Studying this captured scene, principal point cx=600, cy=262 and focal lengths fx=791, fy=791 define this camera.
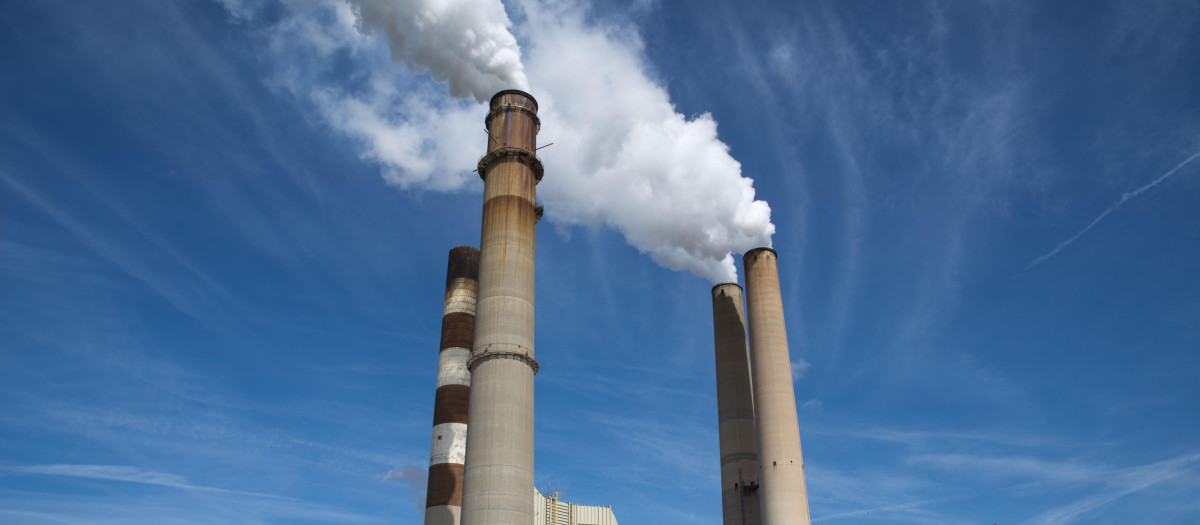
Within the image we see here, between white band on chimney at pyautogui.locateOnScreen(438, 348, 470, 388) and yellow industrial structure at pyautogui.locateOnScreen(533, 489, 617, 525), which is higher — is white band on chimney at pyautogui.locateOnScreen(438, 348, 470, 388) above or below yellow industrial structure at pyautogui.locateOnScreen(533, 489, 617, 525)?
above

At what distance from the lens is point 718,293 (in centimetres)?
4581

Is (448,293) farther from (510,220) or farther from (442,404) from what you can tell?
(510,220)

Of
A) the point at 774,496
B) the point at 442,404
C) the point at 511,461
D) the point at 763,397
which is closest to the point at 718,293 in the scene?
the point at 763,397

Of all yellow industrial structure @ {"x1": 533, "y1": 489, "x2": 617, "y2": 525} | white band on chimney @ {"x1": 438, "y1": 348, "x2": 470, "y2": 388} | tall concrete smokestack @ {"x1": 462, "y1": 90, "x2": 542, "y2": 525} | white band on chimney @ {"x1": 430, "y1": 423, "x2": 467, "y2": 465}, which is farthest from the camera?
yellow industrial structure @ {"x1": 533, "y1": 489, "x2": 617, "y2": 525}

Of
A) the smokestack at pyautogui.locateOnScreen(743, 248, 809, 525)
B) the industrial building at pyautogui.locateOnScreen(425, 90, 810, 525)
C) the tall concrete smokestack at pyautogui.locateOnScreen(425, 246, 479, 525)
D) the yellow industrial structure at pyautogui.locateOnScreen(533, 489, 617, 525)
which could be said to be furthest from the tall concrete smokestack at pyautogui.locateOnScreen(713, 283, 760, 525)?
the tall concrete smokestack at pyautogui.locateOnScreen(425, 246, 479, 525)

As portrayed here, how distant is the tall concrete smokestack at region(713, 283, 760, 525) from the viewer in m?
40.0

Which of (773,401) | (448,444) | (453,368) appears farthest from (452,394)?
(773,401)

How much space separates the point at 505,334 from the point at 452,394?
11425mm

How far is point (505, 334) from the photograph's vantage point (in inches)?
1230

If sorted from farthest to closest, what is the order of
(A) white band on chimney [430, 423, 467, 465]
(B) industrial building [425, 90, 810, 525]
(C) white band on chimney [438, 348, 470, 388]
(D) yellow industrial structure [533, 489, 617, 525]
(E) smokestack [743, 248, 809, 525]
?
(D) yellow industrial structure [533, 489, 617, 525] < (C) white band on chimney [438, 348, 470, 388] < (A) white band on chimney [430, 423, 467, 465] < (E) smokestack [743, 248, 809, 525] < (B) industrial building [425, 90, 810, 525]

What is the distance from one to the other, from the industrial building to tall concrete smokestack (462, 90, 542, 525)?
0.04 metres

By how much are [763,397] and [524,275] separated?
1313 centimetres

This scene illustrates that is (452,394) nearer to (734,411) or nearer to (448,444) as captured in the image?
(448,444)

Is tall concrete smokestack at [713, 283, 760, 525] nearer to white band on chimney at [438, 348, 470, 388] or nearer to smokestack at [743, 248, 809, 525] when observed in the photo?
smokestack at [743, 248, 809, 525]
